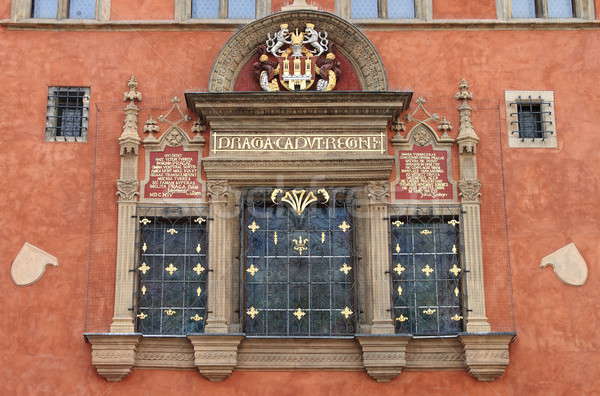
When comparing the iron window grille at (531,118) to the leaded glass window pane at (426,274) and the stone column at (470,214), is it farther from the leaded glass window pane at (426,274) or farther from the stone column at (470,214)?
the leaded glass window pane at (426,274)

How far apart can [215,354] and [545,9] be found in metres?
7.36

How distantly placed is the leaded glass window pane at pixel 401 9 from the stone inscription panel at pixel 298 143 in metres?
2.07

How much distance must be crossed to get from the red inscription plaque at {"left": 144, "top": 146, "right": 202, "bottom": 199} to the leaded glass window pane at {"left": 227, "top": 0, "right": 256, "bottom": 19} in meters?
2.32

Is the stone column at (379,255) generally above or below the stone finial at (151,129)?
below

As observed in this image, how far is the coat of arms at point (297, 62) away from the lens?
48.2 ft

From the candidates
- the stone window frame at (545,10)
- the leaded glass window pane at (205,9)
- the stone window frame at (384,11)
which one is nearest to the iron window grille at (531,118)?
the stone window frame at (545,10)

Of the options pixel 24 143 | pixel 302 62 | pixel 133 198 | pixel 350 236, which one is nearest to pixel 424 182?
pixel 350 236

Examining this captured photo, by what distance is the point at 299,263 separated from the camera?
14227 mm

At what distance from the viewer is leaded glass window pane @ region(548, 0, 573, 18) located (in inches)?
597

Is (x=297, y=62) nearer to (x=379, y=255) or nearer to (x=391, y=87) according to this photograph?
(x=391, y=87)

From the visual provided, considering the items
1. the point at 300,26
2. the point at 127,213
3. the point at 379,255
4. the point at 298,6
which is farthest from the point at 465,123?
the point at 127,213

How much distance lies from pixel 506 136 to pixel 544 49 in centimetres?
153

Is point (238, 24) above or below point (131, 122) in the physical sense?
above

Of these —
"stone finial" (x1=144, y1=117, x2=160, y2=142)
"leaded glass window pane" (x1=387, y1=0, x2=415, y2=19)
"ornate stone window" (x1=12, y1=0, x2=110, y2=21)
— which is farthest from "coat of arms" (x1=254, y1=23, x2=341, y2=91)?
"ornate stone window" (x1=12, y1=0, x2=110, y2=21)
